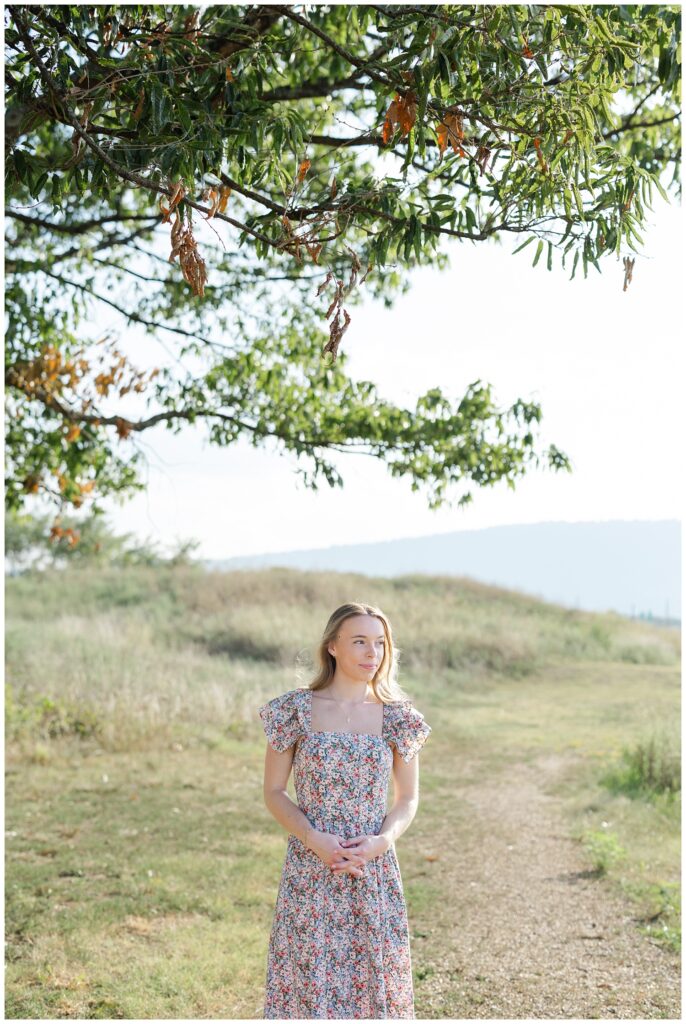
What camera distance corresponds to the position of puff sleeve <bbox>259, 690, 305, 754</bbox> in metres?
3.46

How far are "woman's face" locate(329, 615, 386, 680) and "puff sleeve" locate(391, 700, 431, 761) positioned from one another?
0.18 metres

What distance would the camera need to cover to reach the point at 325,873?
3.40 metres

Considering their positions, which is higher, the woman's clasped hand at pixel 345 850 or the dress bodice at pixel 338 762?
the dress bodice at pixel 338 762

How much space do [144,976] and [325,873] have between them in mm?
2190

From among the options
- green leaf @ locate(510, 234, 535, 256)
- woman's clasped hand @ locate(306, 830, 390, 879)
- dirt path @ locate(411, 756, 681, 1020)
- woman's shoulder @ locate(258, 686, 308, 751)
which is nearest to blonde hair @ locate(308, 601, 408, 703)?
woman's shoulder @ locate(258, 686, 308, 751)

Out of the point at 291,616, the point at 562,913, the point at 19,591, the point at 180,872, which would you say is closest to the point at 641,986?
the point at 562,913

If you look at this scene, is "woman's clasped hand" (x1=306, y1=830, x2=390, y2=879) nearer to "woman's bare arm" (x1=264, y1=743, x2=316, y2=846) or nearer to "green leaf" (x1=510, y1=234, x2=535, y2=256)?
"woman's bare arm" (x1=264, y1=743, x2=316, y2=846)

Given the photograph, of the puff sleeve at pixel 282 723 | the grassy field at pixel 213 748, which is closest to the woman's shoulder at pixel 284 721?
the puff sleeve at pixel 282 723

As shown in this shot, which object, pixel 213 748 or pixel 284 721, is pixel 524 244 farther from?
pixel 213 748

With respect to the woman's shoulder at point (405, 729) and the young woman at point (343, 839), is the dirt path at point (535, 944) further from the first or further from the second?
the woman's shoulder at point (405, 729)

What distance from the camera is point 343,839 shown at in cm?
335

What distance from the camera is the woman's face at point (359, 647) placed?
3.52 m

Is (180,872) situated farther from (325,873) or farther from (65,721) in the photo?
(65,721)

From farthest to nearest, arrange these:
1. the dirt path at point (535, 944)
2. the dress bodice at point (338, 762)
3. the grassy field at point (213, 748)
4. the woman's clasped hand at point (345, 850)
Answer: the grassy field at point (213, 748)
the dirt path at point (535, 944)
the dress bodice at point (338, 762)
the woman's clasped hand at point (345, 850)
